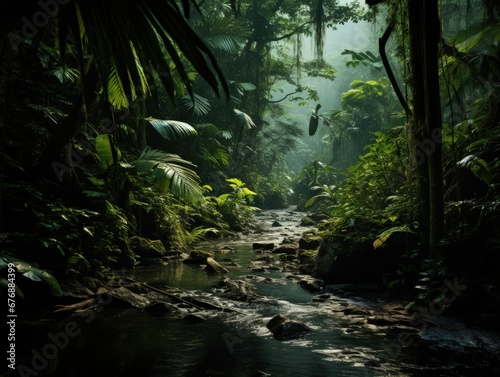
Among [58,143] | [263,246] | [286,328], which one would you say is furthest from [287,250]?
[58,143]

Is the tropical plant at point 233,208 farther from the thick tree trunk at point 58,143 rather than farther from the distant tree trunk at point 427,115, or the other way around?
the distant tree trunk at point 427,115

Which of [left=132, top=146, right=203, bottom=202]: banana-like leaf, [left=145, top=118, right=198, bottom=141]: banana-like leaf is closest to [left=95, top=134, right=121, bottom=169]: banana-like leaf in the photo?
[left=132, top=146, right=203, bottom=202]: banana-like leaf

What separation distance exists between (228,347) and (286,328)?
65cm

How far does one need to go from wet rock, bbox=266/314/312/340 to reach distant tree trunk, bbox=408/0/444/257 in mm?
1749

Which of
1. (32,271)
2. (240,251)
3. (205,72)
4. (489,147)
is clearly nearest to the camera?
(205,72)

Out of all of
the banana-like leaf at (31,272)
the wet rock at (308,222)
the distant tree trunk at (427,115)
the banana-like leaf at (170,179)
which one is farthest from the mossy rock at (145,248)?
the wet rock at (308,222)

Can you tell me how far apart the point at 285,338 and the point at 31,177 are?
3833 mm

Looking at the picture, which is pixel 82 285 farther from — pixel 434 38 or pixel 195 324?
pixel 434 38

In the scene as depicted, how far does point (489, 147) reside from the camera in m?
5.06

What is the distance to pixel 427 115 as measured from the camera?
4.46m

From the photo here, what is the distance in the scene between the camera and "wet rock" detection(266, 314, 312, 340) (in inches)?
149

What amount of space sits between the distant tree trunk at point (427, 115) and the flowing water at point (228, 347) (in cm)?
138

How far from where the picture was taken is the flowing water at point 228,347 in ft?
9.80

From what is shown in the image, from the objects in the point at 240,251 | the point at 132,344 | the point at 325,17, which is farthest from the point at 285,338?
the point at 325,17
